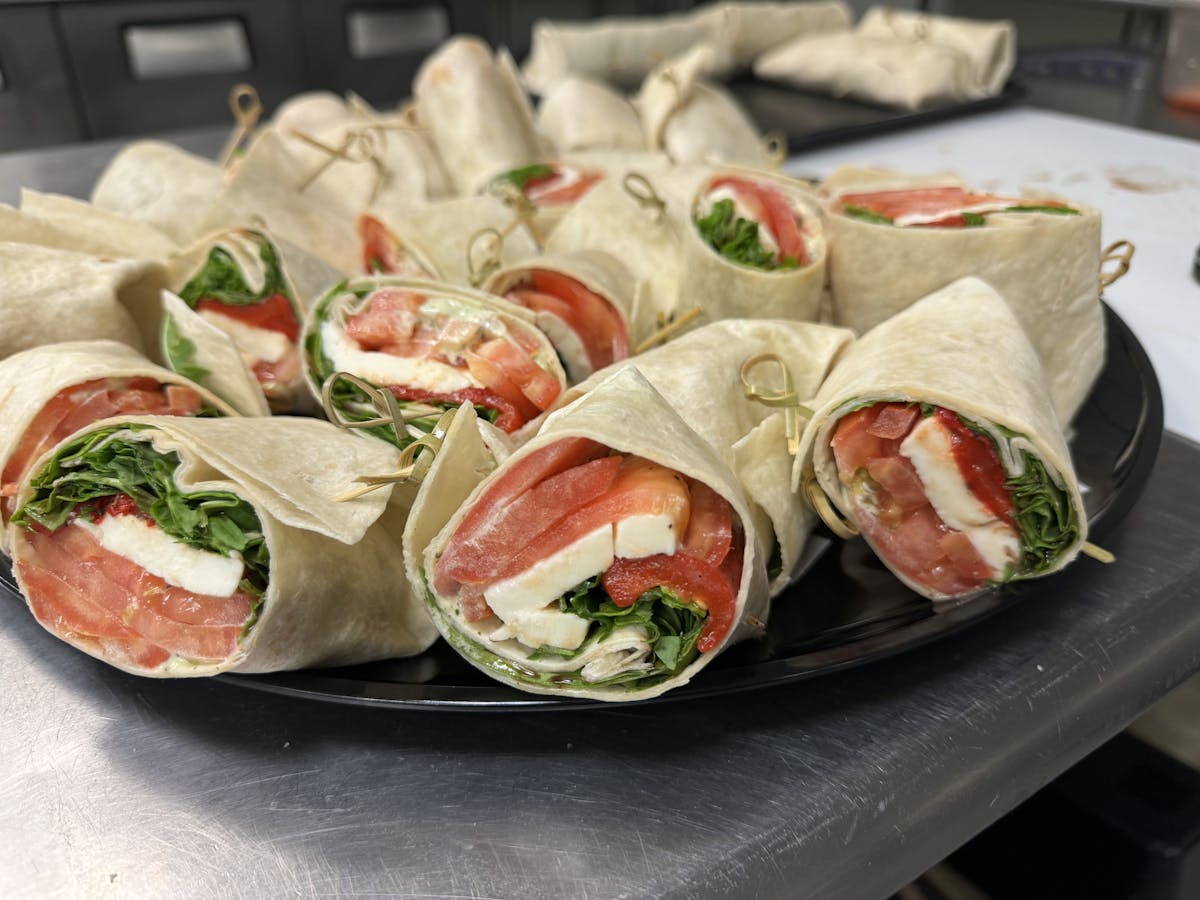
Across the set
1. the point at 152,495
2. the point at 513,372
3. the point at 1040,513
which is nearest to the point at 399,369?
the point at 513,372

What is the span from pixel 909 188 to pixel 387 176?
3.88 feet

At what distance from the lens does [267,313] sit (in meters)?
1.47

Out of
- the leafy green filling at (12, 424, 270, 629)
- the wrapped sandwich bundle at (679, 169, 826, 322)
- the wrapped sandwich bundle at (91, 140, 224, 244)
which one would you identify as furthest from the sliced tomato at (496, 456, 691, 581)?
the wrapped sandwich bundle at (91, 140, 224, 244)

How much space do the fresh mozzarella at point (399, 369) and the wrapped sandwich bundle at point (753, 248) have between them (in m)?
0.46

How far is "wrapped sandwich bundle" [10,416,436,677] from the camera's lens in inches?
36.7

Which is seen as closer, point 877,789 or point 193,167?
point 877,789

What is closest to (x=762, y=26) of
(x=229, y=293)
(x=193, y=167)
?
(x=193, y=167)

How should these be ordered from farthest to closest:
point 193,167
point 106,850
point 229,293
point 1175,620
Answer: point 193,167 → point 229,293 → point 1175,620 → point 106,850

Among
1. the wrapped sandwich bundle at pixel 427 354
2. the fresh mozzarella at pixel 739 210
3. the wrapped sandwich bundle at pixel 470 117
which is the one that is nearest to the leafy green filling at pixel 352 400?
the wrapped sandwich bundle at pixel 427 354

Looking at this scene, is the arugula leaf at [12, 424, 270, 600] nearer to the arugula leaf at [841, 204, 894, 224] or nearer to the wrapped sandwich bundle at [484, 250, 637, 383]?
the wrapped sandwich bundle at [484, 250, 637, 383]

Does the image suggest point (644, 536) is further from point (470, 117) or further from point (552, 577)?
point (470, 117)

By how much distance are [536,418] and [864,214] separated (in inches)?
26.4

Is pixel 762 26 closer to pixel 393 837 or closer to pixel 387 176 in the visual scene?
pixel 387 176

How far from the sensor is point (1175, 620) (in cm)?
113
